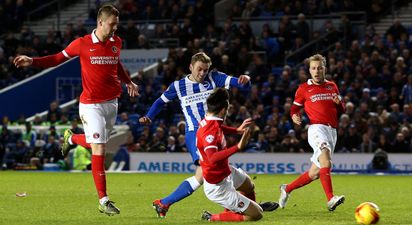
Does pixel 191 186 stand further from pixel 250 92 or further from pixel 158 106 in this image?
pixel 250 92

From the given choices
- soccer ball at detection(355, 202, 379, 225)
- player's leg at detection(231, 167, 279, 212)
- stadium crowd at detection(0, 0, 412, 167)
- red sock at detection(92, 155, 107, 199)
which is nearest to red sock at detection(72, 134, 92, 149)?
red sock at detection(92, 155, 107, 199)

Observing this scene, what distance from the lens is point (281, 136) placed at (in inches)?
1070

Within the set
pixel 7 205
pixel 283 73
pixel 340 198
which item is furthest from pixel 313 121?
pixel 283 73

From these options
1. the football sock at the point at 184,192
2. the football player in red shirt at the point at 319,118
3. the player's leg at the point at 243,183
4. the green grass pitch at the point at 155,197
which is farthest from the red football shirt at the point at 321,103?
the football sock at the point at 184,192

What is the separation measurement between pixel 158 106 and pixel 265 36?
19.5 metres

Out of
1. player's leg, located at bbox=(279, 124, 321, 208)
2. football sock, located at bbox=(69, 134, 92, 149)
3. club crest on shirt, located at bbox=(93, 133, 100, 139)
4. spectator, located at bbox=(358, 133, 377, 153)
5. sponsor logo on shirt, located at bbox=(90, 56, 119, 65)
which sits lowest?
spectator, located at bbox=(358, 133, 377, 153)

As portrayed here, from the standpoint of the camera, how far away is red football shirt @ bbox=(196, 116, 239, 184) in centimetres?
1048

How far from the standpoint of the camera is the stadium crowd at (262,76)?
26.5m

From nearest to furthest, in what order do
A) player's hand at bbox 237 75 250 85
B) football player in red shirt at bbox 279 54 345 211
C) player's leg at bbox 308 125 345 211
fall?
player's hand at bbox 237 75 250 85
player's leg at bbox 308 125 345 211
football player in red shirt at bbox 279 54 345 211

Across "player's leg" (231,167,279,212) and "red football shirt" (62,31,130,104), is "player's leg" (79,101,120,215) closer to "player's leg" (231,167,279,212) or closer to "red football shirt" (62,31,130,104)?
"red football shirt" (62,31,130,104)

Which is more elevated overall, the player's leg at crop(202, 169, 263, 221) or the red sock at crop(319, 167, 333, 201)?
the player's leg at crop(202, 169, 263, 221)

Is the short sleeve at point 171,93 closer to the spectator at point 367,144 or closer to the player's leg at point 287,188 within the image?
the player's leg at point 287,188

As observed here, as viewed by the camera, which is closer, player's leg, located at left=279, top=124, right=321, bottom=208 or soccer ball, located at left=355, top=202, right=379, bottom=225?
soccer ball, located at left=355, top=202, right=379, bottom=225

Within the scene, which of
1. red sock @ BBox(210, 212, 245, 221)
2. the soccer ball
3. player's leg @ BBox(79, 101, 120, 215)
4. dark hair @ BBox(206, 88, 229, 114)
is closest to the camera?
dark hair @ BBox(206, 88, 229, 114)
